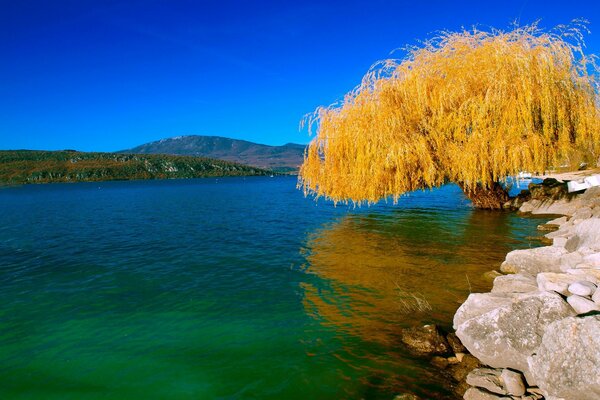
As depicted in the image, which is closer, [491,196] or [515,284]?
[515,284]

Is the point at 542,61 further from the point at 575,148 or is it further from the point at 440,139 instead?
the point at 440,139

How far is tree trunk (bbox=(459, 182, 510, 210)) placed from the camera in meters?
29.1

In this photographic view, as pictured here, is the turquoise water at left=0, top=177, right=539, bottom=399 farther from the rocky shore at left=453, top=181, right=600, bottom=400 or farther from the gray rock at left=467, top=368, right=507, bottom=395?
the rocky shore at left=453, top=181, right=600, bottom=400

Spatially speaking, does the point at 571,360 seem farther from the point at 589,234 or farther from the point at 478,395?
the point at 589,234

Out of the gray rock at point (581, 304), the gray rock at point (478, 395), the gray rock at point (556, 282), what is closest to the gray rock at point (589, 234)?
the gray rock at point (556, 282)

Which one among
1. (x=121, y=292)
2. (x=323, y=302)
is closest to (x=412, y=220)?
(x=323, y=302)

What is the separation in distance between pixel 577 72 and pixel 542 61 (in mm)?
3033

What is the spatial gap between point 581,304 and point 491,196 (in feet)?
79.6

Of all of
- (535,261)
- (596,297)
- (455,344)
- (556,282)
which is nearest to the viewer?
(596,297)

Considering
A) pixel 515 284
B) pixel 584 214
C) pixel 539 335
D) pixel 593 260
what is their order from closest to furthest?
1. pixel 539 335
2. pixel 593 260
3. pixel 515 284
4. pixel 584 214

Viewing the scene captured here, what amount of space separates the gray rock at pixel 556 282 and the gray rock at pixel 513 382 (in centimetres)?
223

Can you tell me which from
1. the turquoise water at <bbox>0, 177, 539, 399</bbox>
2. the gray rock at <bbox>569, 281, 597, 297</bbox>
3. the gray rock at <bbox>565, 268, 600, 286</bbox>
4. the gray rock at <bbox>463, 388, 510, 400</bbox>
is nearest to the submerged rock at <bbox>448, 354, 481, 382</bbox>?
the turquoise water at <bbox>0, 177, 539, 399</bbox>

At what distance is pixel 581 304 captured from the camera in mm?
7047

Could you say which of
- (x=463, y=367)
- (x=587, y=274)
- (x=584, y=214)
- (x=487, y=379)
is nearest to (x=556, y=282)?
(x=587, y=274)
